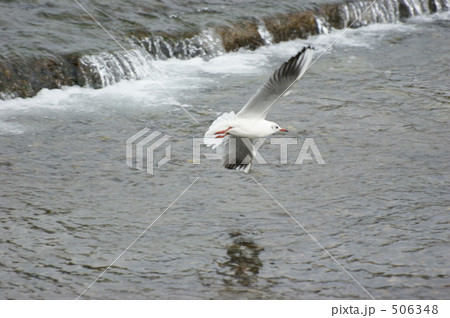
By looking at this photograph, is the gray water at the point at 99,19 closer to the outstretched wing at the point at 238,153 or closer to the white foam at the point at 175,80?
the white foam at the point at 175,80

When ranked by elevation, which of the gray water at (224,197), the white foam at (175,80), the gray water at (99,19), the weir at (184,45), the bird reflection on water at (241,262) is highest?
the gray water at (99,19)

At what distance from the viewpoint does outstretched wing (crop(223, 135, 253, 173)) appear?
20.0 feet

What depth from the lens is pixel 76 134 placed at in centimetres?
723

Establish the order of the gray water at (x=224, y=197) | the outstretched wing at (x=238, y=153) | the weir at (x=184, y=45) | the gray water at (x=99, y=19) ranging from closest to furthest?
the gray water at (x=224, y=197) → the outstretched wing at (x=238, y=153) → the weir at (x=184, y=45) → the gray water at (x=99, y=19)

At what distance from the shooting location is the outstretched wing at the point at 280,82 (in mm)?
5598

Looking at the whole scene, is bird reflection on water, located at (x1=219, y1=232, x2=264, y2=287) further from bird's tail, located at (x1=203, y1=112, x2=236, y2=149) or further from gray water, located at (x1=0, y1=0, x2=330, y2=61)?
gray water, located at (x1=0, y1=0, x2=330, y2=61)

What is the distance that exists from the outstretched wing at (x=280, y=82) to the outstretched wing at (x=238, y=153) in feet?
1.06

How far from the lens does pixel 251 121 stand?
5.87 metres

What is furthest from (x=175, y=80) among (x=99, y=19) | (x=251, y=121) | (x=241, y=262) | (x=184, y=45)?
(x=241, y=262)

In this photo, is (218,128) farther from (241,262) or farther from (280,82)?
(241,262)

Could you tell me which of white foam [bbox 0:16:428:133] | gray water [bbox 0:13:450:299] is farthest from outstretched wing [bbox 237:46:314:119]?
white foam [bbox 0:16:428:133]

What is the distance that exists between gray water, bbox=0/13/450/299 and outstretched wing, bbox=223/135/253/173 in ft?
0.65

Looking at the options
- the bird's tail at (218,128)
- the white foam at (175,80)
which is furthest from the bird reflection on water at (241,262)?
the white foam at (175,80)
